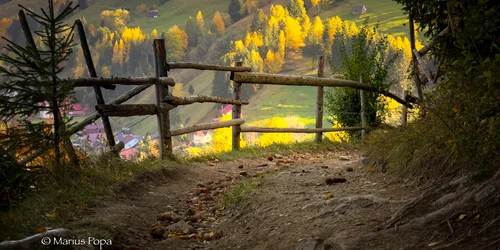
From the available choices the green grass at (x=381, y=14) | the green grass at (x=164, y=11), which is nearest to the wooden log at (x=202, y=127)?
the green grass at (x=381, y=14)

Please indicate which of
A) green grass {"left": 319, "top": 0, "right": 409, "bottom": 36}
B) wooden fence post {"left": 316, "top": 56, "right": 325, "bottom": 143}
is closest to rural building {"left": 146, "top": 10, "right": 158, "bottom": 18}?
green grass {"left": 319, "top": 0, "right": 409, "bottom": 36}

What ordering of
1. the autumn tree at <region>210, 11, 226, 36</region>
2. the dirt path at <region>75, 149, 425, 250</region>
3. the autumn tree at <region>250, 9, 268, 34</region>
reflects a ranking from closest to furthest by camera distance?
the dirt path at <region>75, 149, 425, 250</region>
the autumn tree at <region>250, 9, 268, 34</region>
the autumn tree at <region>210, 11, 226, 36</region>

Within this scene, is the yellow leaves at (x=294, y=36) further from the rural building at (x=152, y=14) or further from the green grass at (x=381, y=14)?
the rural building at (x=152, y=14)

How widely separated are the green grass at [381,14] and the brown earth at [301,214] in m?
73.6

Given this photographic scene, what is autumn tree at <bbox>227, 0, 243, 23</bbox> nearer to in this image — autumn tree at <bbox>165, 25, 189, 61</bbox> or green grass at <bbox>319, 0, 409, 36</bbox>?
autumn tree at <bbox>165, 25, 189, 61</bbox>

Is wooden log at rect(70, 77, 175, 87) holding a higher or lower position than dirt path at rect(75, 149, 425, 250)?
higher

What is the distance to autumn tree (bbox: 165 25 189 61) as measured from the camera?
341 ft

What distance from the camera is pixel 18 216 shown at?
357 cm

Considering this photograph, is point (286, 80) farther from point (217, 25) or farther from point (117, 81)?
point (217, 25)

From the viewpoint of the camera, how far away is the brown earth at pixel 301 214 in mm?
3039

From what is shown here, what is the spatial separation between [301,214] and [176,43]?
10246 centimetres

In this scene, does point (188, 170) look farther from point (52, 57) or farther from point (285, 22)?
point (285, 22)

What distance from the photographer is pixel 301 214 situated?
4.23 m

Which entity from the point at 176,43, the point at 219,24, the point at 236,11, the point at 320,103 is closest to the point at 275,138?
the point at 320,103
